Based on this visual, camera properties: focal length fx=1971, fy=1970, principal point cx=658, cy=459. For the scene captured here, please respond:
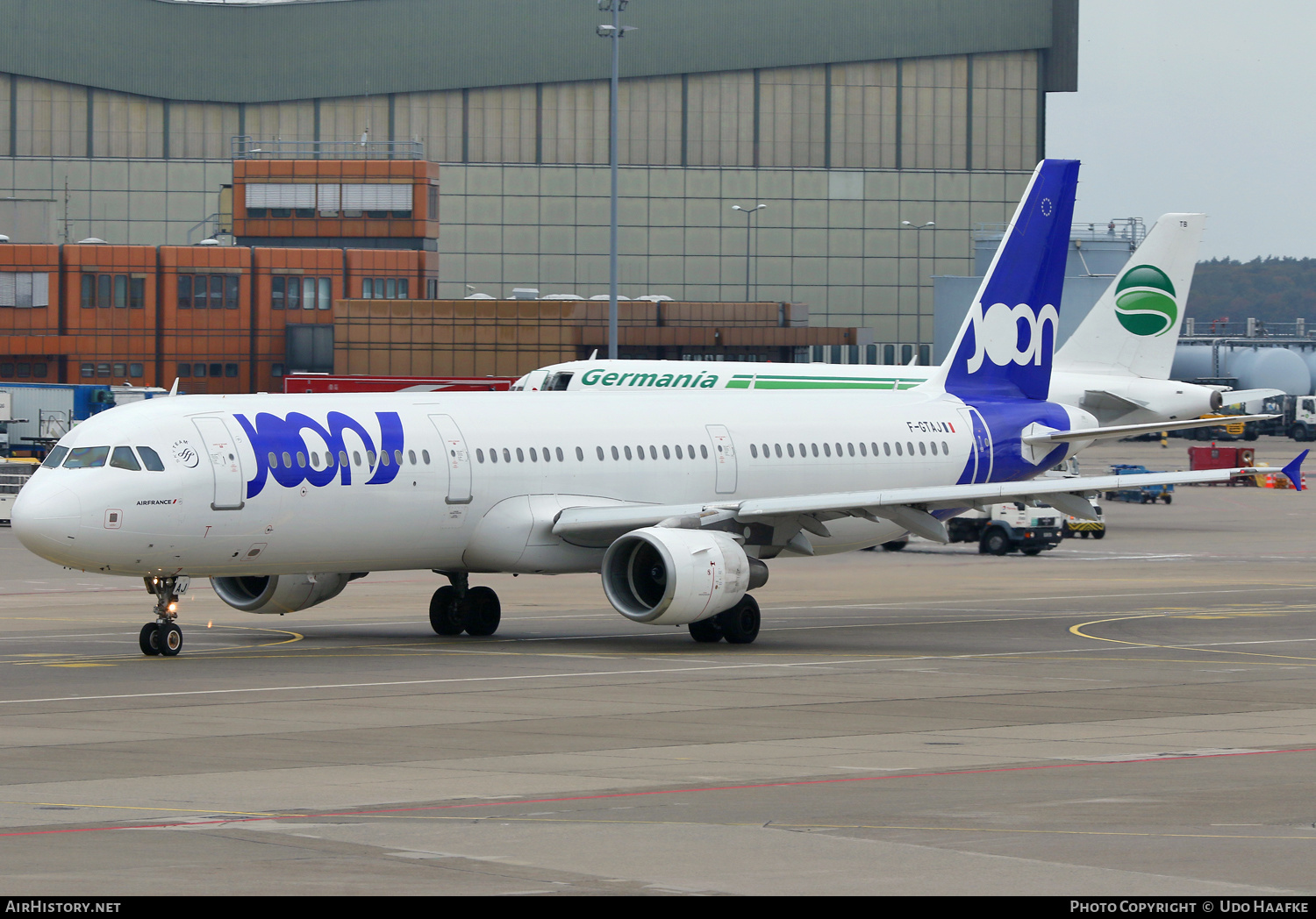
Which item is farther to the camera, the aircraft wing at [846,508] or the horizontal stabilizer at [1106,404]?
the horizontal stabilizer at [1106,404]

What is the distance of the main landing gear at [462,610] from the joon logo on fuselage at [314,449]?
4.43 meters

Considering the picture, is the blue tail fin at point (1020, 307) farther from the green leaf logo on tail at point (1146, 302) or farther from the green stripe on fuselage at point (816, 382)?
the green leaf logo on tail at point (1146, 302)

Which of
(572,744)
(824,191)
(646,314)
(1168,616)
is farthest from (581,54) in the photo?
(572,744)

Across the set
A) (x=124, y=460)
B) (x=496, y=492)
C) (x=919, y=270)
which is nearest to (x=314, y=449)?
(x=124, y=460)

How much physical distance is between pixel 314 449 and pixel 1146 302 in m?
42.6

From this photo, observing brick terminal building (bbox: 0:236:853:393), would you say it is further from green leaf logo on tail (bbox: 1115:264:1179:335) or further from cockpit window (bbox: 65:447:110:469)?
cockpit window (bbox: 65:447:110:469)

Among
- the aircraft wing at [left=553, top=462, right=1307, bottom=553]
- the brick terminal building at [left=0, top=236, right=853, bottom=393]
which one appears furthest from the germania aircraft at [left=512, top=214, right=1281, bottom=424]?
the brick terminal building at [left=0, top=236, right=853, bottom=393]

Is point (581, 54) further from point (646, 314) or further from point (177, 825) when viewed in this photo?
point (177, 825)

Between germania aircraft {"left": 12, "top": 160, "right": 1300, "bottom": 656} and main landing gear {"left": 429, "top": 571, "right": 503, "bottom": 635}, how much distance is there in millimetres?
38

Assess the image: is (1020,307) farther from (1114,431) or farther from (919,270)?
(919,270)

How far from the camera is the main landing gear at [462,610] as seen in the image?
3797cm

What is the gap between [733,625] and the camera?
117ft

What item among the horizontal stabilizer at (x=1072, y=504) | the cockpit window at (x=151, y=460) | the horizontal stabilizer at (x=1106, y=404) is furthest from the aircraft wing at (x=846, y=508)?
the horizontal stabilizer at (x=1106, y=404)

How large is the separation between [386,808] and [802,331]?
104873 mm
